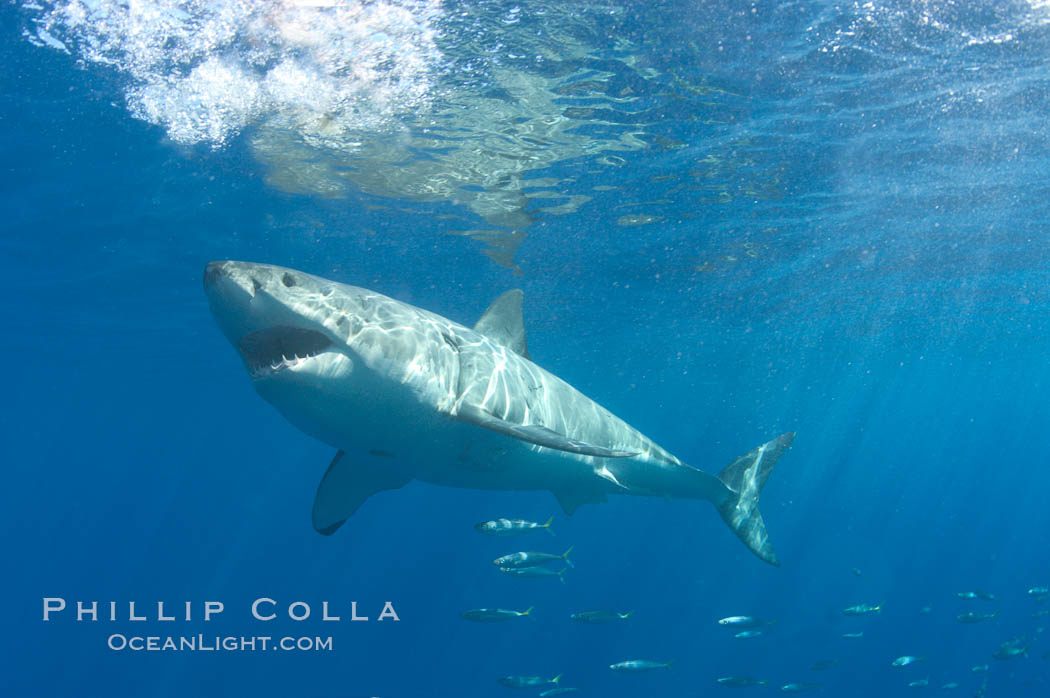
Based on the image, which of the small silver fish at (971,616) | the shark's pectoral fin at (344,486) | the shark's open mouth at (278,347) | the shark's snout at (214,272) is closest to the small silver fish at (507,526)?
the shark's pectoral fin at (344,486)

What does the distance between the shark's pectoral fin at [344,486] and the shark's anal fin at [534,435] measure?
1339 millimetres

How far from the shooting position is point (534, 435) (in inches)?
162

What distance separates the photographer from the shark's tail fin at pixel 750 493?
332 inches

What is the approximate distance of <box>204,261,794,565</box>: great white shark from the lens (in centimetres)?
358

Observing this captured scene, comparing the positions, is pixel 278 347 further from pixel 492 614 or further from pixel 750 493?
pixel 492 614

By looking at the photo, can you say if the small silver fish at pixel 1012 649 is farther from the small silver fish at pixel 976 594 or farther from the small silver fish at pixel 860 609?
the small silver fish at pixel 860 609

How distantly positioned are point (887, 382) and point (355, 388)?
6514 centimetres

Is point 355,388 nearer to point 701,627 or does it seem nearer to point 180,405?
point 701,627

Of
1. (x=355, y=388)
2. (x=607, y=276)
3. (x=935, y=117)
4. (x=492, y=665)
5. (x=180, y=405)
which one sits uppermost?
(x=180, y=405)

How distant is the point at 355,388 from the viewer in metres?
3.89

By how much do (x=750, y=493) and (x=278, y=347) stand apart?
23.6 feet

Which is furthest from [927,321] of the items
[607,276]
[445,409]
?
[445,409]

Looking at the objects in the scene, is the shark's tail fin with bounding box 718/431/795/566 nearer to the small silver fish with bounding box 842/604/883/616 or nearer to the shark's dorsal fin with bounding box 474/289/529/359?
the shark's dorsal fin with bounding box 474/289/529/359

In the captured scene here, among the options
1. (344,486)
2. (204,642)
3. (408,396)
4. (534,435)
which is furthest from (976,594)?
(204,642)
